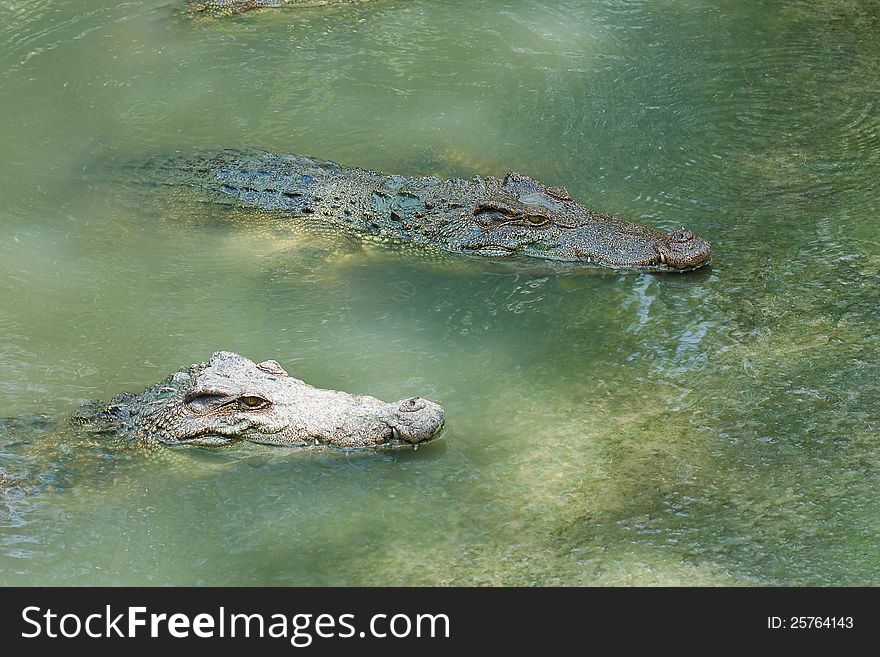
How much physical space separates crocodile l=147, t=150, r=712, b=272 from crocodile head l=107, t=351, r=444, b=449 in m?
2.74

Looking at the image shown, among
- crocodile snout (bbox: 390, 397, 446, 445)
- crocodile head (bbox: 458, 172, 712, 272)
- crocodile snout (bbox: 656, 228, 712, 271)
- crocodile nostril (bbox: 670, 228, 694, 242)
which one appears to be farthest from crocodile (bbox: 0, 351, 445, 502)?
crocodile nostril (bbox: 670, 228, 694, 242)

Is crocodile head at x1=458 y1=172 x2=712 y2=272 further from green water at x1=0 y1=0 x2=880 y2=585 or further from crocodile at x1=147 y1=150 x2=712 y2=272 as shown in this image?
green water at x1=0 y1=0 x2=880 y2=585

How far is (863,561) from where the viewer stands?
545 cm

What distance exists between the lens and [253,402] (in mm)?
6660

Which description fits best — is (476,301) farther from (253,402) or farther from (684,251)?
(253,402)

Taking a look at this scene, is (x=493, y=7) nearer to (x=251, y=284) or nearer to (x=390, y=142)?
(x=390, y=142)

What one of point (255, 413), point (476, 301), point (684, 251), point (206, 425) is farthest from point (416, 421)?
point (684, 251)

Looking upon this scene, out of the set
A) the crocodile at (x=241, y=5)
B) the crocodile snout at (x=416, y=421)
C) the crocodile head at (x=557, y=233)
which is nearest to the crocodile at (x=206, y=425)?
the crocodile snout at (x=416, y=421)

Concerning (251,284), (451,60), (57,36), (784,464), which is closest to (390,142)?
(451,60)

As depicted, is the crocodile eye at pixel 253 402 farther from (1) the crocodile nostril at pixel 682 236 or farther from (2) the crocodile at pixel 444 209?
(1) the crocodile nostril at pixel 682 236

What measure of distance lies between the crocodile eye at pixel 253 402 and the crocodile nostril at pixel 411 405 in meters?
0.91

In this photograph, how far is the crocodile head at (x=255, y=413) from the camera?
6480 millimetres

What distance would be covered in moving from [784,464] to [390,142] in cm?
594

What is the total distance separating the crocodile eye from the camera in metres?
6.65
